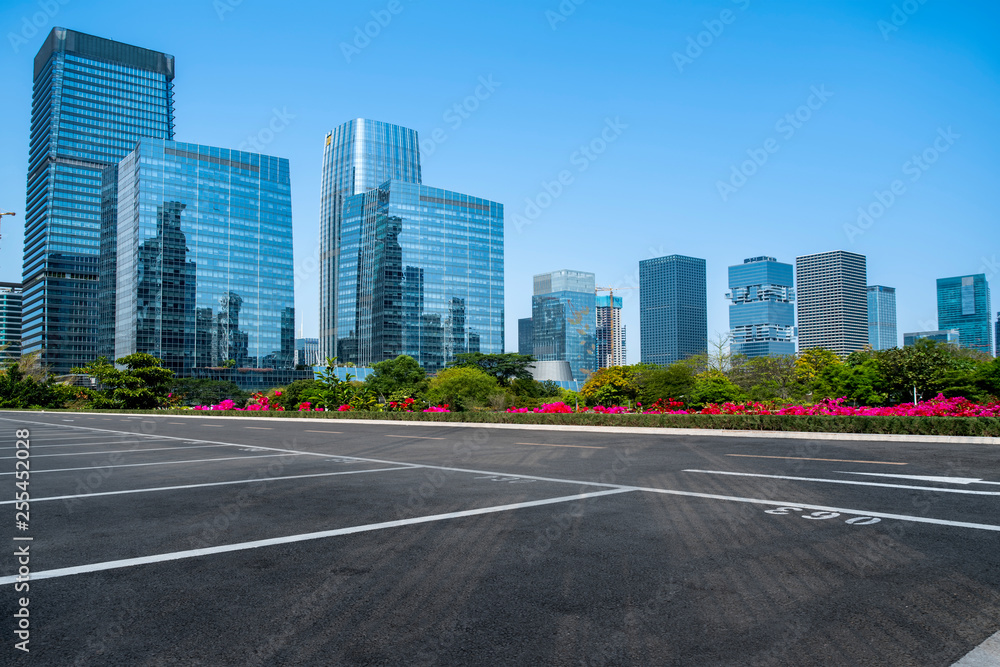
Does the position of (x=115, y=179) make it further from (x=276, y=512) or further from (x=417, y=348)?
(x=276, y=512)

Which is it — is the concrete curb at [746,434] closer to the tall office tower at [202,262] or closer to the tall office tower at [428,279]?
the tall office tower at [202,262]

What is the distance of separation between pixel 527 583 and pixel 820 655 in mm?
2140

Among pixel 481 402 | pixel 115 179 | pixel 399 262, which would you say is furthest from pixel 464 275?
pixel 481 402

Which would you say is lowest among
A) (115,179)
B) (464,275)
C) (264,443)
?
(264,443)

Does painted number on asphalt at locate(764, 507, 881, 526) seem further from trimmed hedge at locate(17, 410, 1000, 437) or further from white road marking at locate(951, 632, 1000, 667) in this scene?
trimmed hedge at locate(17, 410, 1000, 437)

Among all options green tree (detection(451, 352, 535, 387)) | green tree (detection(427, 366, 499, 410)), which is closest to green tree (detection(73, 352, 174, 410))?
green tree (detection(427, 366, 499, 410))

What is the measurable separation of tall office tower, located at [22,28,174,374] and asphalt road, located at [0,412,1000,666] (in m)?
187

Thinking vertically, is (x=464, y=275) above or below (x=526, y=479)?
above

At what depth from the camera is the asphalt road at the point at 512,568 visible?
3.91m

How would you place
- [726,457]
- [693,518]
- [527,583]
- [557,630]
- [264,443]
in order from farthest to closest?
[264,443], [726,457], [693,518], [527,583], [557,630]

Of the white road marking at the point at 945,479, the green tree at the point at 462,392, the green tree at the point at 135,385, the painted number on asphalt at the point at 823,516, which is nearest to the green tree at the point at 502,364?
the green tree at the point at 135,385

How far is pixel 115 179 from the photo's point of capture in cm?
17100

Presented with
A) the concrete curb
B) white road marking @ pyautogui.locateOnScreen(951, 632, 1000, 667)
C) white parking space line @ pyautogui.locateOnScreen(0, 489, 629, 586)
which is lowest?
the concrete curb

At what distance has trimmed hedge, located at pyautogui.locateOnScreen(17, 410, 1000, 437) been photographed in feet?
61.3
